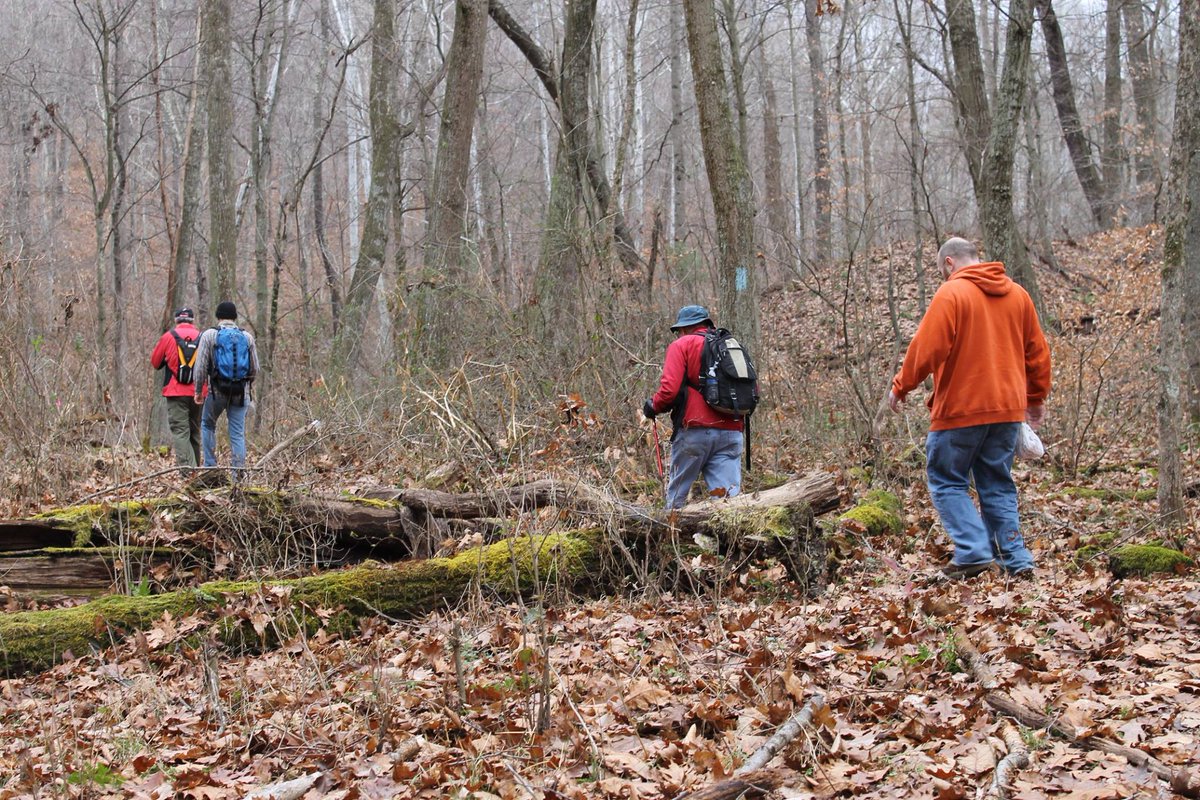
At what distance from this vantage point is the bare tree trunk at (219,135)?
14.9 meters

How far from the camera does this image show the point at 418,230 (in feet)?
120

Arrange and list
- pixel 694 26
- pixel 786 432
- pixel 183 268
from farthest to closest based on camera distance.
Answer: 1. pixel 183 268
2. pixel 786 432
3. pixel 694 26

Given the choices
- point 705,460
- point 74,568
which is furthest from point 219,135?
point 705,460

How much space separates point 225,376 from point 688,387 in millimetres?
5612

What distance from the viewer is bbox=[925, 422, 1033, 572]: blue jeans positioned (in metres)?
6.04

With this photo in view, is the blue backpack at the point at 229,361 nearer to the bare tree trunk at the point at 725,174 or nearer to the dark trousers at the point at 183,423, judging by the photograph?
the dark trousers at the point at 183,423

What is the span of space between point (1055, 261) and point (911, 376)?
16.5 meters

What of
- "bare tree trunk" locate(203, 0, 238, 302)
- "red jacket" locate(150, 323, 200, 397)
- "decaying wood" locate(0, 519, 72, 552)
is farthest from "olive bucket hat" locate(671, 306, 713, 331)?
"bare tree trunk" locate(203, 0, 238, 302)

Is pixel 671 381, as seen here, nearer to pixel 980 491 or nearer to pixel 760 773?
pixel 980 491

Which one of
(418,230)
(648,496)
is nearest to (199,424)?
(648,496)

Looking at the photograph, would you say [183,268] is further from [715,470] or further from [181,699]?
[181,699]

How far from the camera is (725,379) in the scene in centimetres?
739

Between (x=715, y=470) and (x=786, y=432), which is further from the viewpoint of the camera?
(x=786, y=432)

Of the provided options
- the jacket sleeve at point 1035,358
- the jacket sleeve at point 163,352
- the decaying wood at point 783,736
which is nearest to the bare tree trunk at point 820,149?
the jacket sleeve at point 163,352
